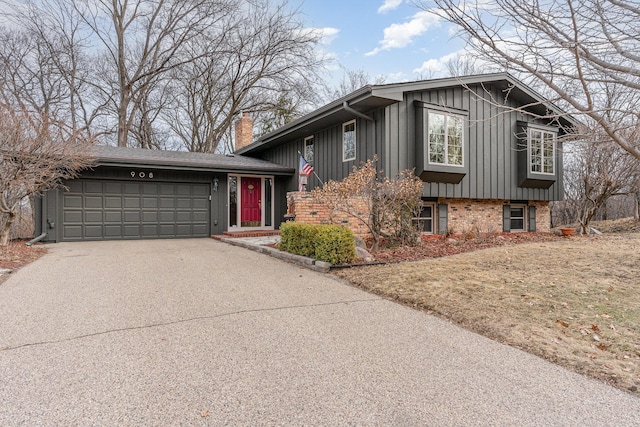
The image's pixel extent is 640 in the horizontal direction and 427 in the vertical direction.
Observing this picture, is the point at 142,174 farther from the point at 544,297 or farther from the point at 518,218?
the point at 518,218

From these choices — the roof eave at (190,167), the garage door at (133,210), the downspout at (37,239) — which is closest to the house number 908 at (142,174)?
the garage door at (133,210)

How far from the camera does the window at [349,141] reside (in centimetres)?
938

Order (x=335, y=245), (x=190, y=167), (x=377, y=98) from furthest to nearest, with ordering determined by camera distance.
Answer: (x=190, y=167), (x=377, y=98), (x=335, y=245)

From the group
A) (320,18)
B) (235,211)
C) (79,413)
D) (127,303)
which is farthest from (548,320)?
(320,18)

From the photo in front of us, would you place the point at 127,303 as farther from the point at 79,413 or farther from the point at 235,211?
the point at 235,211

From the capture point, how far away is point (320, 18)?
58.5 feet

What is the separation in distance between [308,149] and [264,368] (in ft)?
32.1

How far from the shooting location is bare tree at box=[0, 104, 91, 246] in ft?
24.0

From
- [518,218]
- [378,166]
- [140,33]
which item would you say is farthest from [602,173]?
[140,33]

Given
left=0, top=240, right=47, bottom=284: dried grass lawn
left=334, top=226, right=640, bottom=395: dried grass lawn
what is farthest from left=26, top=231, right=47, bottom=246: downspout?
left=334, top=226, right=640, bottom=395: dried grass lawn

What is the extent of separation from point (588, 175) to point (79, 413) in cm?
1308

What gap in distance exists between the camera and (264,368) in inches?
94.0

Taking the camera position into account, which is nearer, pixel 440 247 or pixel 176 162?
pixel 440 247

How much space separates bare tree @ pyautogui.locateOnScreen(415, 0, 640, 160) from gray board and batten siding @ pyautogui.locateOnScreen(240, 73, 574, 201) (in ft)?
12.2
